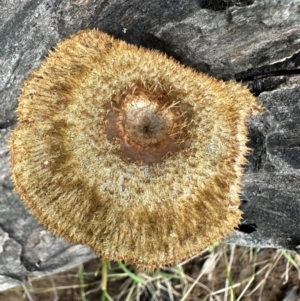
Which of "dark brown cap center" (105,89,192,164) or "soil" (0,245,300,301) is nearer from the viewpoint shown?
"dark brown cap center" (105,89,192,164)

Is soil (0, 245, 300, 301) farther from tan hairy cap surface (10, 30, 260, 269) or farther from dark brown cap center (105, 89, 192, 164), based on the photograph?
dark brown cap center (105, 89, 192, 164)

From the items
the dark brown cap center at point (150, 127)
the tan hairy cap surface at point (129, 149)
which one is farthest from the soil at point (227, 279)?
the dark brown cap center at point (150, 127)

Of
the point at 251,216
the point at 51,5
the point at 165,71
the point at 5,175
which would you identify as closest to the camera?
the point at 165,71

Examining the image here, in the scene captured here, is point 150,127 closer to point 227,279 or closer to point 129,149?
point 129,149

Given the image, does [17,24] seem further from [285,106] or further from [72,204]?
[285,106]

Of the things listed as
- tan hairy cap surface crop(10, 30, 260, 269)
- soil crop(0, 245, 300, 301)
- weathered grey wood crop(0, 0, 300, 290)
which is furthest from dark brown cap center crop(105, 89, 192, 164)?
soil crop(0, 245, 300, 301)

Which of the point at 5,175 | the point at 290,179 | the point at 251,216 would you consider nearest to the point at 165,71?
the point at 290,179

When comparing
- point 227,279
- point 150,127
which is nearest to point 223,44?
point 150,127
